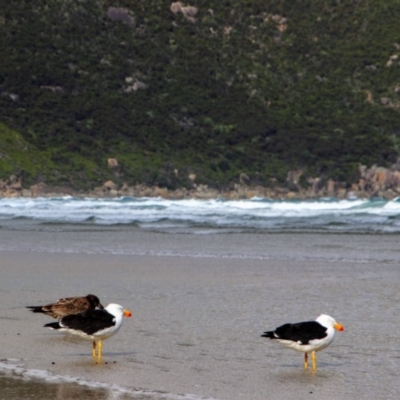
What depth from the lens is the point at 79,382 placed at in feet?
25.2

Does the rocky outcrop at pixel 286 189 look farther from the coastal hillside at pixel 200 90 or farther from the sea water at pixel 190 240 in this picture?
the sea water at pixel 190 240

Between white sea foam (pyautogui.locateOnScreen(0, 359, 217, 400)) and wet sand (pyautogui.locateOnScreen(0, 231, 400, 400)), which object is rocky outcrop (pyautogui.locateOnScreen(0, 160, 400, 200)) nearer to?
wet sand (pyautogui.locateOnScreen(0, 231, 400, 400))

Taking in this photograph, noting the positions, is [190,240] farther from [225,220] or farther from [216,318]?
[216,318]

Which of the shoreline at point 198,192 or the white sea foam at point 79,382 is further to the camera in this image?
the shoreline at point 198,192

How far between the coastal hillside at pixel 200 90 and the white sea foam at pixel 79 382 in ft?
186

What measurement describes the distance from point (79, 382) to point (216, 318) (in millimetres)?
3158

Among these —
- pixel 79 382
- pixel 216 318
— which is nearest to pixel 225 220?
pixel 216 318

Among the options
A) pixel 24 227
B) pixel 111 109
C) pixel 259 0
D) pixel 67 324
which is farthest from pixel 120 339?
pixel 259 0

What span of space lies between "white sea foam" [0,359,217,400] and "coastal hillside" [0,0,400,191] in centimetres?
5681

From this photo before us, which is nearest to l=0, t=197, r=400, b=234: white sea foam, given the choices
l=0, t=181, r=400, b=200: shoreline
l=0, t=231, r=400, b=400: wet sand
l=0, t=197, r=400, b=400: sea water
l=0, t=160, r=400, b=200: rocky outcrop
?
l=0, t=197, r=400, b=400: sea water

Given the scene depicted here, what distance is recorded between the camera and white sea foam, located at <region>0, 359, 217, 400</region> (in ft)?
23.7

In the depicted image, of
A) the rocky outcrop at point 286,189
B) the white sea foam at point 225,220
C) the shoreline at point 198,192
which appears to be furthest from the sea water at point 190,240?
the rocky outcrop at point 286,189

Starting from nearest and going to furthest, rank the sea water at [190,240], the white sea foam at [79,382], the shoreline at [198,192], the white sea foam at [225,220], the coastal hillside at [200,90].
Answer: the white sea foam at [79,382] → the sea water at [190,240] → the white sea foam at [225,220] → the shoreline at [198,192] → the coastal hillside at [200,90]

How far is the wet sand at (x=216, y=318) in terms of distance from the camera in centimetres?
786
